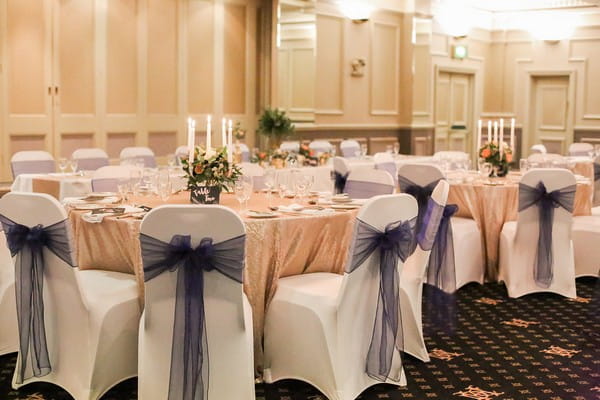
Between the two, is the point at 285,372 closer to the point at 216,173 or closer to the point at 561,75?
the point at 216,173

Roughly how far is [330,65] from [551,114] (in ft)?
17.2

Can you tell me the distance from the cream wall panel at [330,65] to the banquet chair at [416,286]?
7.85 metres

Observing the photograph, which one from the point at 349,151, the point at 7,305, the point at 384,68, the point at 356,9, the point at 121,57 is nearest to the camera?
the point at 7,305

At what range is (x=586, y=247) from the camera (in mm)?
6406

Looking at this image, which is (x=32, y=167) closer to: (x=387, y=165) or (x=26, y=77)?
(x=26, y=77)

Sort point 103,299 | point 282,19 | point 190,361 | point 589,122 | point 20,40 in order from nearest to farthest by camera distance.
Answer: point 190,361 < point 103,299 < point 20,40 < point 282,19 < point 589,122

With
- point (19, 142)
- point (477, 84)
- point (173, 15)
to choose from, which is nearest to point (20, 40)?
point (19, 142)

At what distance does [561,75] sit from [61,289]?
42.4 ft

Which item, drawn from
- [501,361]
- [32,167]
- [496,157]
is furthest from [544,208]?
[32,167]

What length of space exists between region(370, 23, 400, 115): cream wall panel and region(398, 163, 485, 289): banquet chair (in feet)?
22.7

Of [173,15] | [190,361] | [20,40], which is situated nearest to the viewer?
[190,361]

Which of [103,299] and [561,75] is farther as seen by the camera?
[561,75]

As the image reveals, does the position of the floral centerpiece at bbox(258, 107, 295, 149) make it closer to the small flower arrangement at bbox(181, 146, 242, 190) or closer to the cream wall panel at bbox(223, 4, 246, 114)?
the cream wall panel at bbox(223, 4, 246, 114)

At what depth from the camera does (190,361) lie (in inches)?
130
